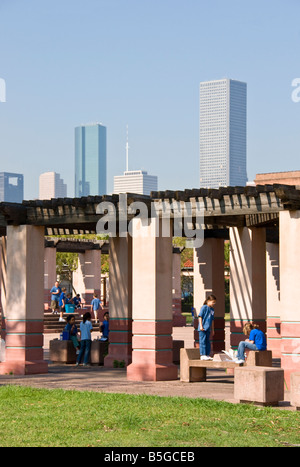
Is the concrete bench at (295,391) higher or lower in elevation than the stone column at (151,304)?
lower

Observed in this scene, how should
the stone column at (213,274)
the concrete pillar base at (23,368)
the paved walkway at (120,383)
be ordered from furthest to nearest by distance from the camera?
the stone column at (213,274), the concrete pillar base at (23,368), the paved walkway at (120,383)

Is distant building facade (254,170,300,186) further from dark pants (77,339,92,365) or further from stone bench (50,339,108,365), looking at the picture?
dark pants (77,339,92,365)

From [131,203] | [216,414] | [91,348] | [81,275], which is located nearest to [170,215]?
[131,203]

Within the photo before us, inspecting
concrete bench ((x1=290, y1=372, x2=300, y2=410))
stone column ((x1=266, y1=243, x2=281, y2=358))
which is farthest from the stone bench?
concrete bench ((x1=290, y1=372, x2=300, y2=410))

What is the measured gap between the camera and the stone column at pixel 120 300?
22312 mm

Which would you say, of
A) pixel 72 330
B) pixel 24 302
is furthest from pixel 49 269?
pixel 24 302

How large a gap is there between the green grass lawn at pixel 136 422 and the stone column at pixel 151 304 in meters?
3.85

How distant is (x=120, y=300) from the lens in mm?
22531

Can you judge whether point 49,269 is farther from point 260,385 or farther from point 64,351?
point 260,385

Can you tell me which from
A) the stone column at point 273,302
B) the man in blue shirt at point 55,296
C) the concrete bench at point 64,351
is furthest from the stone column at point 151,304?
the man in blue shirt at point 55,296

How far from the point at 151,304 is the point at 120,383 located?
185 centimetres

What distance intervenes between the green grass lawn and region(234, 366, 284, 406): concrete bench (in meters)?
0.44

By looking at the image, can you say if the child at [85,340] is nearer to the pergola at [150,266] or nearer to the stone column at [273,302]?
the pergola at [150,266]

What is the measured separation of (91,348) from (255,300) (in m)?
4.22
